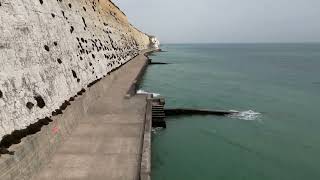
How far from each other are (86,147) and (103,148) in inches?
32.6

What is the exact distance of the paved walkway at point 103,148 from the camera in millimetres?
12352

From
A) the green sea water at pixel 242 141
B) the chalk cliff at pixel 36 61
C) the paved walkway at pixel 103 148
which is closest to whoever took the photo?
the chalk cliff at pixel 36 61

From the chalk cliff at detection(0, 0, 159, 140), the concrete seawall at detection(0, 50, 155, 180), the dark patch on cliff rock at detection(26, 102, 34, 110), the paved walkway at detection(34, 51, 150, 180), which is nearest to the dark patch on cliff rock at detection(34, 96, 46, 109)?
the chalk cliff at detection(0, 0, 159, 140)

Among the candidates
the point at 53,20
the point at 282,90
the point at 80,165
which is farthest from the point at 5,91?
the point at 282,90

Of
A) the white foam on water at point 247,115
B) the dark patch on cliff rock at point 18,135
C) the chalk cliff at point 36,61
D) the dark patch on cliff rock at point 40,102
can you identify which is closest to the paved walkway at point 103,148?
the dark patch on cliff rock at point 18,135

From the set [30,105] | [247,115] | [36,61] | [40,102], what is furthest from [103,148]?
[247,115]

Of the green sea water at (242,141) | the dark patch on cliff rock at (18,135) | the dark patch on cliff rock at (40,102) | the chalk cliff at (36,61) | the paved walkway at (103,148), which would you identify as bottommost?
the green sea water at (242,141)

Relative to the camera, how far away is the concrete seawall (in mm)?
11380

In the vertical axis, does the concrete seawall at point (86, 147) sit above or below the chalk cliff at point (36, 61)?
below

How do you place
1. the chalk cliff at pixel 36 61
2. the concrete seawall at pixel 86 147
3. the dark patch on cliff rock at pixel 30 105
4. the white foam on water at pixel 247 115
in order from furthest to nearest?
the white foam on water at pixel 247 115 < the dark patch on cliff rock at pixel 30 105 < the chalk cliff at pixel 36 61 < the concrete seawall at pixel 86 147

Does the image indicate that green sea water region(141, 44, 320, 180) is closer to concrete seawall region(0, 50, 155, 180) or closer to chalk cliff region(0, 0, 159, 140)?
concrete seawall region(0, 50, 155, 180)

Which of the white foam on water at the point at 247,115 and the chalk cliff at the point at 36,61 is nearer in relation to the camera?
the chalk cliff at the point at 36,61

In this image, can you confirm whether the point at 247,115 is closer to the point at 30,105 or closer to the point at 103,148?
the point at 103,148

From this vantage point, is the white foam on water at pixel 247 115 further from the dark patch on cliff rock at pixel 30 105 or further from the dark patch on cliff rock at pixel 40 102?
the dark patch on cliff rock at pixel 30 105
